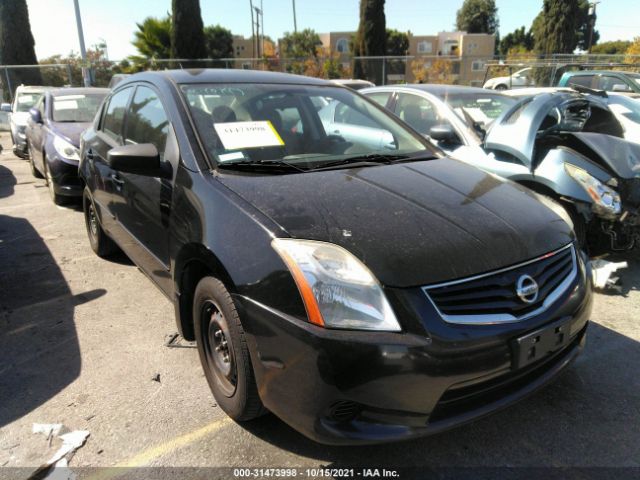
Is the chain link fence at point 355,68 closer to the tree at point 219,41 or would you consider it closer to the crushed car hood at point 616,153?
the crushed car hood at point 616,153

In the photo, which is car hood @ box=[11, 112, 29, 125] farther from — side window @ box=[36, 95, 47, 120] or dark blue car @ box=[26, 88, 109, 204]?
side window @ box=[36, 95, 47, 120]

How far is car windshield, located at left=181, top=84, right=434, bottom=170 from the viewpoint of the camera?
107 inches

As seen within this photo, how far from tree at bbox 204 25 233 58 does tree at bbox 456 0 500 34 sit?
146ft

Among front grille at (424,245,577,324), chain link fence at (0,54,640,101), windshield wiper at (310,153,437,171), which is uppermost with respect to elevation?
chain link fence at (0,54,640,101)

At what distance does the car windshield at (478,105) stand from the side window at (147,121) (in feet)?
11.3

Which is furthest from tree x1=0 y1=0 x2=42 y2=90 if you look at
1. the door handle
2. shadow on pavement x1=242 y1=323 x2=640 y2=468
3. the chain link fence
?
shadow on pavement x1=242 y1=323 x2=640 y2=468

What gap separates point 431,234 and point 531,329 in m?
0.55

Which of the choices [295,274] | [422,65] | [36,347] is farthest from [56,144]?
[422,65]

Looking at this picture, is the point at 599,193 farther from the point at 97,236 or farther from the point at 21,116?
the point at 21,116

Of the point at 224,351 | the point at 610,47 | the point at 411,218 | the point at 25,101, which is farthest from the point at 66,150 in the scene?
the point at 610,47

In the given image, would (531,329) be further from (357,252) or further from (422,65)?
(422,65)

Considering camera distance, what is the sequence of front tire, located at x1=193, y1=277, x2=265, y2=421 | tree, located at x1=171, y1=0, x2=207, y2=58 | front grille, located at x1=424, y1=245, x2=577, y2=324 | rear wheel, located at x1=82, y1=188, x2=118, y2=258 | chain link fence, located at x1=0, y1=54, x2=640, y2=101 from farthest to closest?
tree, located at x1=171, y1=0, x2=207, y2=58 → chain link fence, located at x1=0, y1=54, x2=640, y2=101 → rear wheel, located at x1=82, y1=188, x2=118, y2=258 → front tire, located at x1=193, y1=277, x2=265, y2=421 → front grille, located at x1=424, y1=245, x2=577, y2=324

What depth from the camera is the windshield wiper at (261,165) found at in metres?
2.53

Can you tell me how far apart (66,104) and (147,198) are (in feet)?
19.1
